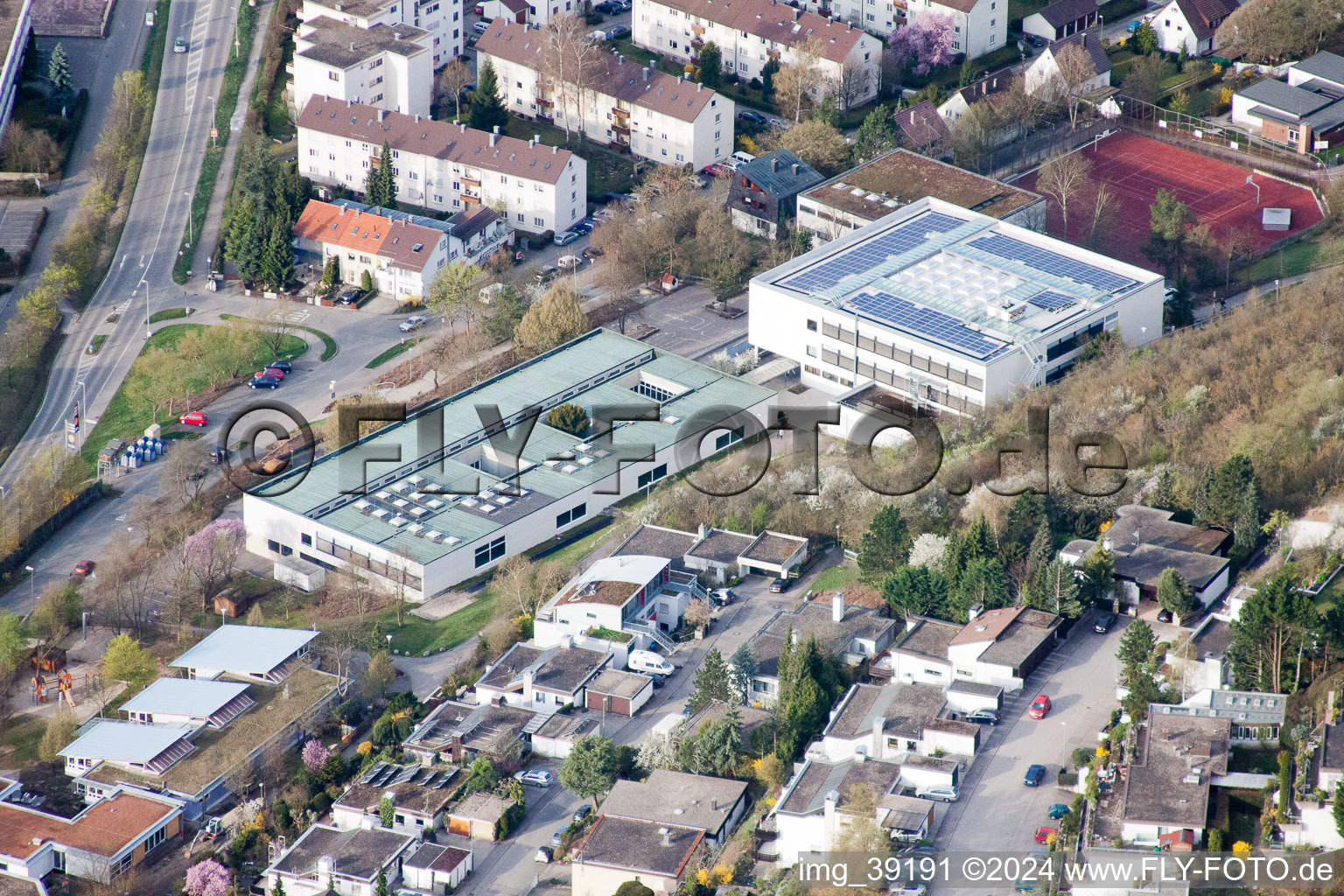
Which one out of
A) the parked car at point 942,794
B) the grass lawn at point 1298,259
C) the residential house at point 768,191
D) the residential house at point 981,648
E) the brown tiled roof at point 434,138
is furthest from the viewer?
the brown tiled roof at point 434,138

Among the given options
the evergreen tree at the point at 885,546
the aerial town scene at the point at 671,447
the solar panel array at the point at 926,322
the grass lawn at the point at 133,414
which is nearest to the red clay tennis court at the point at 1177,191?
the aerial town scene at the point at 671,447

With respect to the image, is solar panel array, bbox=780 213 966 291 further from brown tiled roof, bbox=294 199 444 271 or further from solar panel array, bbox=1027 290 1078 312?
brown tiled roof, bbox=294 199 444 271

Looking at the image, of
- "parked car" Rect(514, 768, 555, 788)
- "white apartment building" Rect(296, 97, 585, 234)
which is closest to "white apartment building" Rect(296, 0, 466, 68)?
"white apartment building" Rect(296, 97, 585, 234)

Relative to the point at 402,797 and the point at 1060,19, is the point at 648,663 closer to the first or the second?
the point at 402,797

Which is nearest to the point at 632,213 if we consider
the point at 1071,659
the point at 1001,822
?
the point at 1071,659

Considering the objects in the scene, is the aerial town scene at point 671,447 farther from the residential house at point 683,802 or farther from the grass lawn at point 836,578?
the grass lawn at point 836,578

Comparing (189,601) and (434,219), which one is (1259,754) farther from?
(434,219)
